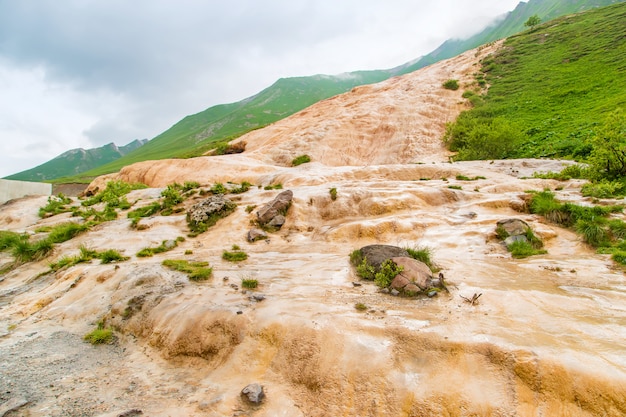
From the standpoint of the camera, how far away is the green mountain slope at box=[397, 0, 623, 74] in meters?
104

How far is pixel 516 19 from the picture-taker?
13188 cm

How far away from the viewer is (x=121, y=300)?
8.00 metres

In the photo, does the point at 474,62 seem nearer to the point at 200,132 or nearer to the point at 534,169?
the point at 534,169

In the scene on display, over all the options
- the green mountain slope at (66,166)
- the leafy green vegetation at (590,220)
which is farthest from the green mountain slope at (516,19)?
Answer: the green mountain slope at (66,166)

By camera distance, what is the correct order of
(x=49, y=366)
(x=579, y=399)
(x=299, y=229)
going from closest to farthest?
(x=579, y=399) → (x=49, y=366) → (x=299, y=229)

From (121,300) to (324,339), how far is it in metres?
5.87

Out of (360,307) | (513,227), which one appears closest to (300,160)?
(513,227)

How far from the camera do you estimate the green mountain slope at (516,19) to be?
10350cm

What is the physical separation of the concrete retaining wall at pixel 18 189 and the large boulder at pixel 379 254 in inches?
1424

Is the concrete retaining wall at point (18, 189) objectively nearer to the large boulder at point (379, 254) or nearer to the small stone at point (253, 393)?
the large boulder at point (379, 254)

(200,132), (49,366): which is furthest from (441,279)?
(200,132)

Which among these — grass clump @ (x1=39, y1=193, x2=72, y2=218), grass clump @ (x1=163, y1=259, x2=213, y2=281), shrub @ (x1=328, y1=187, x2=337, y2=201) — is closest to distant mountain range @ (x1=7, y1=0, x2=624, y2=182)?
grass clump @ (x1=39, y1=193, x2=72, y2=218)

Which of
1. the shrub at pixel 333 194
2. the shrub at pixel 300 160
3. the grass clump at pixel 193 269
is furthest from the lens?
the shrub at pixel 300 160

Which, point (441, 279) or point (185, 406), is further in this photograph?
point (441, 279)
